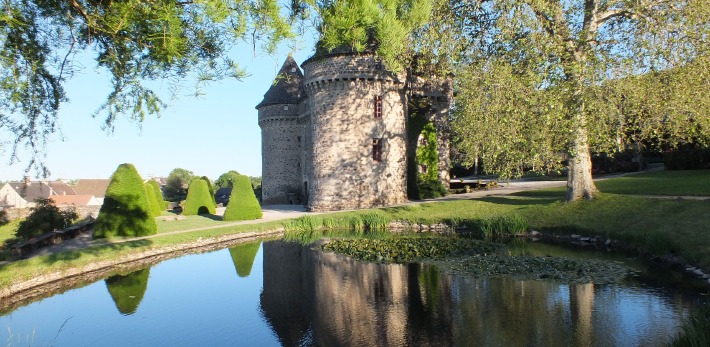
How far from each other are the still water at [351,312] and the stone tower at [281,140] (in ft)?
72.5

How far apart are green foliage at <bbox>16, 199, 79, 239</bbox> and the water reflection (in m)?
12.8

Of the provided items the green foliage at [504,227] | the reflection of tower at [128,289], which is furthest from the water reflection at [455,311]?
the green foliage at [504,227]

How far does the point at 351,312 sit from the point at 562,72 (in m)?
10.8

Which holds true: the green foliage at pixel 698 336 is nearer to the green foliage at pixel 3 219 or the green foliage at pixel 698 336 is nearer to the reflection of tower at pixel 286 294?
the reflection of tower at pixel 286 294

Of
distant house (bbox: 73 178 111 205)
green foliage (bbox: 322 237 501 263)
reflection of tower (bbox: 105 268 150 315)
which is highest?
distant house (bbox: 73 178 111 205)

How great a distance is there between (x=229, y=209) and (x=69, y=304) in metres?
14.3

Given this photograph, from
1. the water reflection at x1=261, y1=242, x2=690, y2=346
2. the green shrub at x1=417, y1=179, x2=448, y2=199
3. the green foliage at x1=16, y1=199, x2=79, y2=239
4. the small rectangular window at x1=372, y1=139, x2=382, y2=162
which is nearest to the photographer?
the water reflection at x1=261, y1=242, x2=690, y2=346

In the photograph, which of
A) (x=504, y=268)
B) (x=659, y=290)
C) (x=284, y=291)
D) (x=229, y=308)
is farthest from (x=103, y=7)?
(x=659, y=290)

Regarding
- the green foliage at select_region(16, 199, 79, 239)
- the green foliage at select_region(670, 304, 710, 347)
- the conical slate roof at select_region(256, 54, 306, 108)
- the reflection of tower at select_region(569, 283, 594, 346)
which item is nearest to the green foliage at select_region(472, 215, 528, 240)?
the reflection of tower at select_region(569, 283, 594, 346)

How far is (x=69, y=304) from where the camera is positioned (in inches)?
436

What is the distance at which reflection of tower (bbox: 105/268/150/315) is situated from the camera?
1095 centimetres

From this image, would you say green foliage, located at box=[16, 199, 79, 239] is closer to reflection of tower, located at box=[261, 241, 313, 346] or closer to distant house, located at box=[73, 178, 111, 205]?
reflection of tower, located at box=[261, 241, 313, 346]

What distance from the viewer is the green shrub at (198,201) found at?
31.2 meters

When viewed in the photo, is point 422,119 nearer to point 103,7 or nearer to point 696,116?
point 696,116
